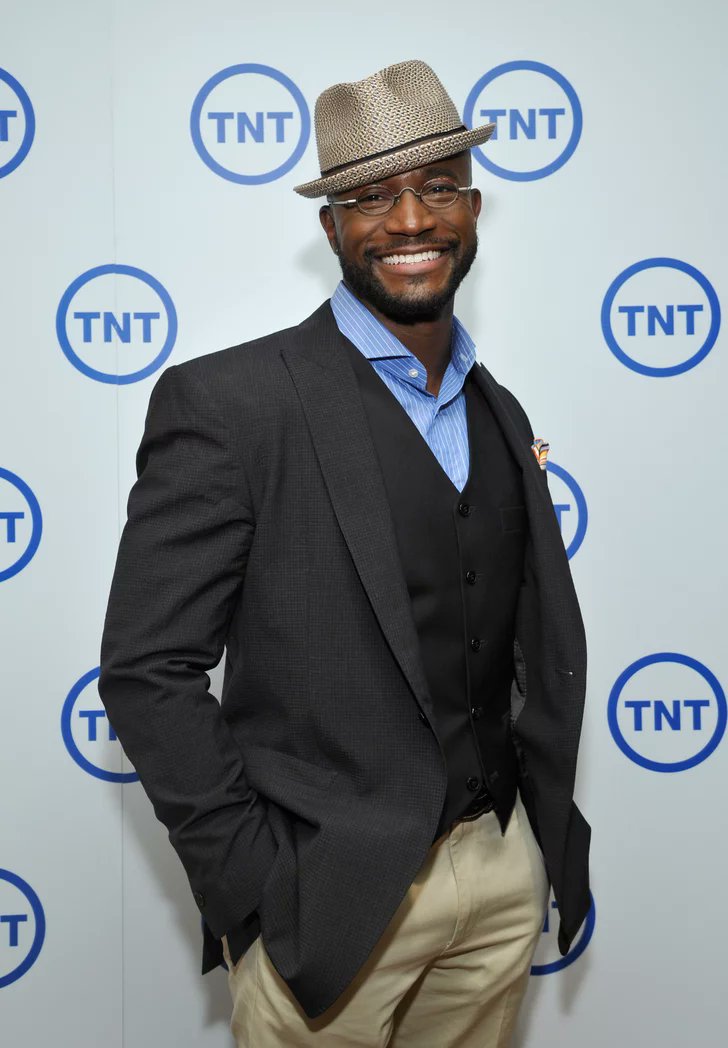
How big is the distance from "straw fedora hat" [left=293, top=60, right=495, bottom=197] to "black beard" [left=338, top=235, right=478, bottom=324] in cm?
11

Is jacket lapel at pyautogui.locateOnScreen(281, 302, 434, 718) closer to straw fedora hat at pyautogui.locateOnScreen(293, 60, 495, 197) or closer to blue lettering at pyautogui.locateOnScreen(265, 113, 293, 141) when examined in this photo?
straw fedora hat at pyautogui.locateOnScreen(293, 60, 495, 197)

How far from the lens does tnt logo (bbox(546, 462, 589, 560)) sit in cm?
204

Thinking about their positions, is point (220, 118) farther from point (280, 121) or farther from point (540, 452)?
point (540, 452)

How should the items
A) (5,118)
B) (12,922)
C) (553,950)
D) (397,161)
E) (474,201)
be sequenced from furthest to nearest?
(553,950)
(12,922)
(5,118)
(474,201)
(397,161)

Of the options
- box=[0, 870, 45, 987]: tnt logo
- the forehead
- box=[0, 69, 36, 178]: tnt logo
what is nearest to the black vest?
the forehead

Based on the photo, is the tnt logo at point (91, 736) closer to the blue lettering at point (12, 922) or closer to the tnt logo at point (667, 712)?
the blue lettering at point (12, 922)

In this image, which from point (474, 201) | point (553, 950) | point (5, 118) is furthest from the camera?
point (553, 950)

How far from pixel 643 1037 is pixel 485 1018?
2.65 feet

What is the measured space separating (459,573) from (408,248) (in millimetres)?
435

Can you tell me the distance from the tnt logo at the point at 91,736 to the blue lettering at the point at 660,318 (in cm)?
126

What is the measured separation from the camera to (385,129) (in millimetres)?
1368

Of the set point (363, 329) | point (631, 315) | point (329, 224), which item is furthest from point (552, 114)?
point (363, 329)

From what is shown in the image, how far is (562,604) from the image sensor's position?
4.75 feet

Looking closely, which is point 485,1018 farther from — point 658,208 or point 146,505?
point 658,208
